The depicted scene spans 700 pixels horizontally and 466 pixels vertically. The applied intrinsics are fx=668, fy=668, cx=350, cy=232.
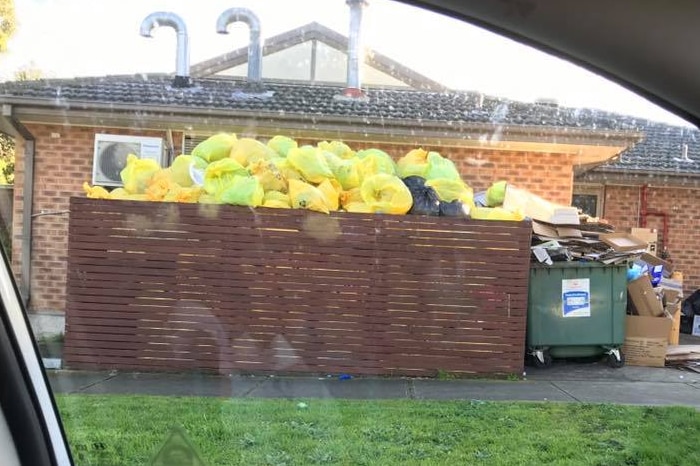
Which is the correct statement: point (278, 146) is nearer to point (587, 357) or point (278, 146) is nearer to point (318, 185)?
point (318, 185)

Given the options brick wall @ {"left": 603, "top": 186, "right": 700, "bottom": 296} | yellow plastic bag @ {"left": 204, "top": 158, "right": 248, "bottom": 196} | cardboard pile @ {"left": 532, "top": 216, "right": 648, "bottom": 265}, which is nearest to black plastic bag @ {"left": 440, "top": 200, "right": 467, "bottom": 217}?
cardboard pile @ {"left": 532, "top": 216, "right": 648, "bottom": 265}

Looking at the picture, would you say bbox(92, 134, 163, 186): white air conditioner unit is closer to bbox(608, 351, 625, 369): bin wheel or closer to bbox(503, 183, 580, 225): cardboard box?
bbox(503, 183, 580, 225): cardboard box

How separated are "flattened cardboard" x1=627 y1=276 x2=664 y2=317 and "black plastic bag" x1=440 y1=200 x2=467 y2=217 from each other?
2.51 meters

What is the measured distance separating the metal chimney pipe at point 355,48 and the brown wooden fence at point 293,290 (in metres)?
1.48

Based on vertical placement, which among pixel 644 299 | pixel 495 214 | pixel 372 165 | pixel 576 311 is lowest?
pixel 576 311

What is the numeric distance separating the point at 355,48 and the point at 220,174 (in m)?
3.62

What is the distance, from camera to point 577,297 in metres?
7.67

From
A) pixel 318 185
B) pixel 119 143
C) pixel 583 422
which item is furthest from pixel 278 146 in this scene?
pixel 583 422

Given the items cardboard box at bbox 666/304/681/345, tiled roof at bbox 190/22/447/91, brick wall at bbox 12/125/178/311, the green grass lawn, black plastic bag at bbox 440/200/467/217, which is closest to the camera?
tiled roof at bbox 190/22/447/91

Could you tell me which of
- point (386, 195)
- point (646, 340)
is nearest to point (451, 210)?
point (386, 195)

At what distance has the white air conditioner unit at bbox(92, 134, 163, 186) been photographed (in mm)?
7508

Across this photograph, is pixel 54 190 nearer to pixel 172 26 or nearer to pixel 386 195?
pixel 386 195

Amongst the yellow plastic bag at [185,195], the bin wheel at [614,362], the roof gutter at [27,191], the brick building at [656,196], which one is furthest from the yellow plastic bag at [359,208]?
the brick building at [656,196]

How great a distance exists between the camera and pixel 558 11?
1270 mm
